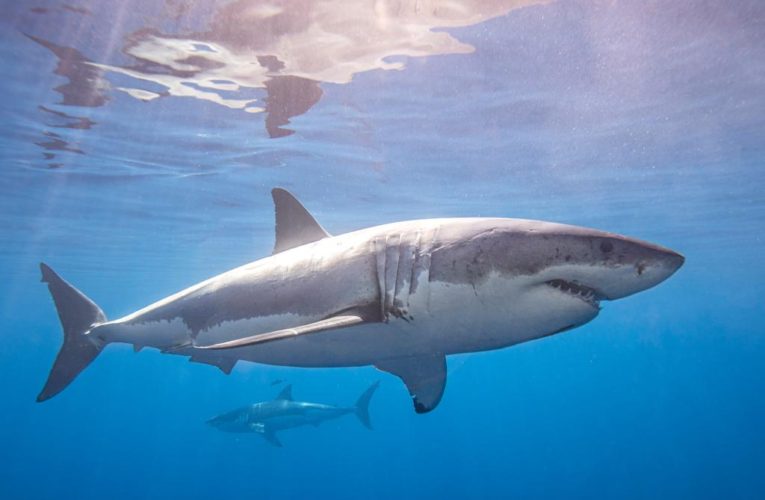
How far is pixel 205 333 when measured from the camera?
475cm

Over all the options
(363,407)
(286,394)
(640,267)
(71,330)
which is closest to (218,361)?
(71,330)

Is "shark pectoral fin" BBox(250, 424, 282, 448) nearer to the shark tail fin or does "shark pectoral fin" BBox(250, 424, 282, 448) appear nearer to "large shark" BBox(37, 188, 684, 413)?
the shark tail fin

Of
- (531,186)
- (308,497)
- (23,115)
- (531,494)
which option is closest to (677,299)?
(531,494)

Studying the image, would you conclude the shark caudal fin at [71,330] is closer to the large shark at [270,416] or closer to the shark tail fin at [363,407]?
the large shark at [270,416]

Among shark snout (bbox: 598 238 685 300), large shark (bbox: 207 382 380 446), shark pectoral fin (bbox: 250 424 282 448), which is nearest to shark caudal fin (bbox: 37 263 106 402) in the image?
shark snout (bbox: 598 238 685 300)

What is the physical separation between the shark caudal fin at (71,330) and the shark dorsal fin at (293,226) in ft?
10.5

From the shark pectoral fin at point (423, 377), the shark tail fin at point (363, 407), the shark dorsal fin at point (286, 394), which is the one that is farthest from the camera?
the shark tail fin at point (363, 407)

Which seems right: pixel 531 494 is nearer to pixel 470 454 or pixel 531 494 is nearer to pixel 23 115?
pixel 470 454

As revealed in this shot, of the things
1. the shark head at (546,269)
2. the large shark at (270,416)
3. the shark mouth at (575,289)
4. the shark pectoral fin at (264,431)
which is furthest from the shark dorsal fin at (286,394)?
the shark mouth at (575,289)

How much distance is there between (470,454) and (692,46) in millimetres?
92583

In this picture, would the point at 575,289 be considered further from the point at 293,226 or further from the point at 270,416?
the point at 270,416

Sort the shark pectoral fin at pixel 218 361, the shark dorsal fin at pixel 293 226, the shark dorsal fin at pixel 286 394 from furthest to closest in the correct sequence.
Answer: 1. the shark dorsal fin at pixel 286 394
2. the shark dorsal fin at pixel 293 226
3. the shark pectoral fin at pixel 218 361

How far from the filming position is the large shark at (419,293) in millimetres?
2662

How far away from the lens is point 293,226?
5.33 meters
